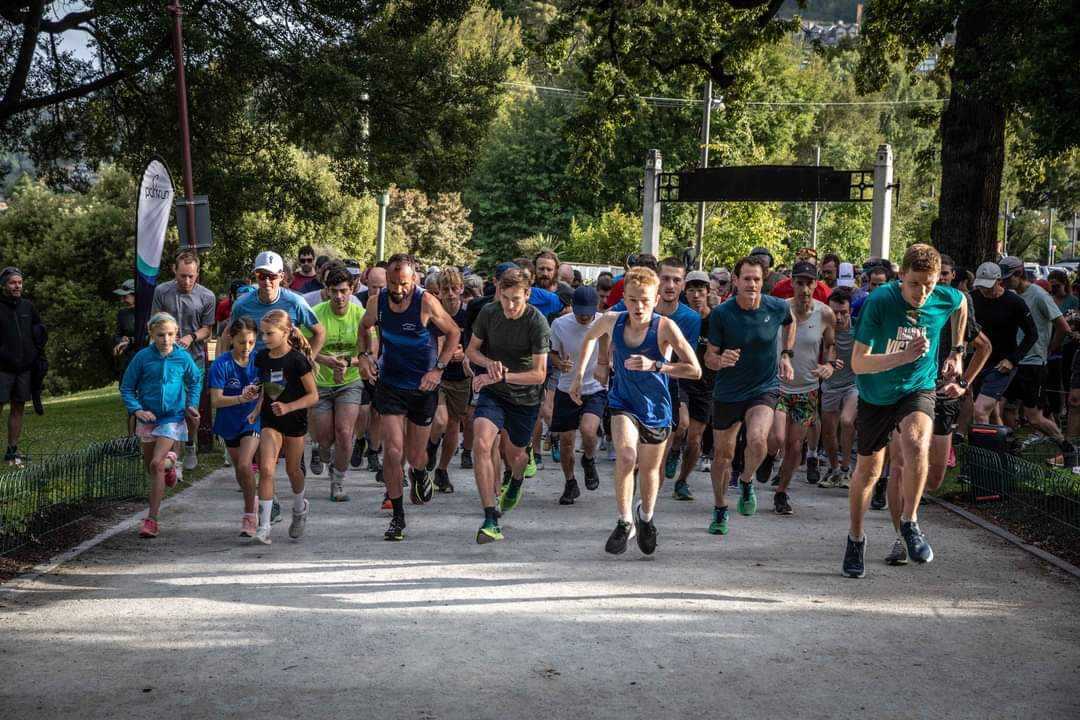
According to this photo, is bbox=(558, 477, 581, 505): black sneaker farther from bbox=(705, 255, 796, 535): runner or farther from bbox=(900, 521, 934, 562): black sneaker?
bbox=(900, 521, 934, 562): black sneaker

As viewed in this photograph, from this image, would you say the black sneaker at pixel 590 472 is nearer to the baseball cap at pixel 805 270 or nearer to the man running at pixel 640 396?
the baseball cap at pixel 805 270

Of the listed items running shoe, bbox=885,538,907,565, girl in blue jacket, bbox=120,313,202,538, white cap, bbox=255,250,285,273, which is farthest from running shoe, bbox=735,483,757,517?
girl in blue jacket, bbox=120,313,202,538

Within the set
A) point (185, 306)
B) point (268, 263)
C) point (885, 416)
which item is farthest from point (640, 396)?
point (185, 306)

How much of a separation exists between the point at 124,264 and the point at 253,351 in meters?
32.4

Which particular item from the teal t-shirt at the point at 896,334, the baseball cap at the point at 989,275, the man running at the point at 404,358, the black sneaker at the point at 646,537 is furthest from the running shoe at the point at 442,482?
the baseball cap at the point at 989,275

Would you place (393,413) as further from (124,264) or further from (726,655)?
(124,264)

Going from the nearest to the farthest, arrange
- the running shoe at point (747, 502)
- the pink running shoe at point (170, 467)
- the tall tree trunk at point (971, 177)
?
1. the pink running shoe at point (170, 467)
2. the running shoe at point (747, 502)
3. the tall tree trunk at point (971, 177)

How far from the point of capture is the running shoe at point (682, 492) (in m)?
11.1

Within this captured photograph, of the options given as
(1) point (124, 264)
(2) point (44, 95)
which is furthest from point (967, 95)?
(1) point (124, 264)

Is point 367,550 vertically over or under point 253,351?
under

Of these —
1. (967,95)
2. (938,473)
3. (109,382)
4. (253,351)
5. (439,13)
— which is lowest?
(109,382)

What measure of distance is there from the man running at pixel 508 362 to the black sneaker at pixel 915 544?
280cm

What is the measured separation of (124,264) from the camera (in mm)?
39531

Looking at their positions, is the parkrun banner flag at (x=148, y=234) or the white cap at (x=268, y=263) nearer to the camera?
the white cap at (x=268, y=263)
